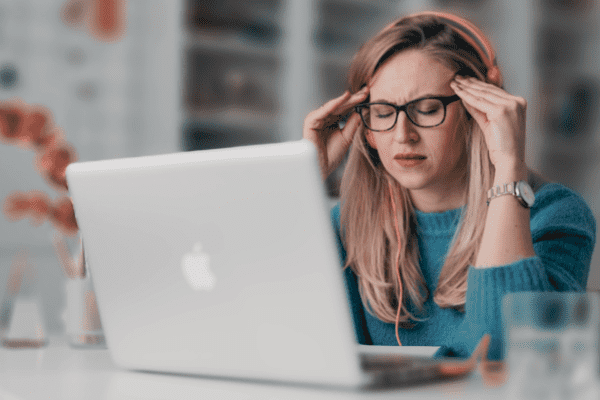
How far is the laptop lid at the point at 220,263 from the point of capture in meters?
0.60

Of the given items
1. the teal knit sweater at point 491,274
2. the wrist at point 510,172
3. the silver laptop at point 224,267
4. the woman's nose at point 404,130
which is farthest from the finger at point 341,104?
the silver laptop at point 224,267

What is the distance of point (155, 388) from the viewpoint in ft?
2.24

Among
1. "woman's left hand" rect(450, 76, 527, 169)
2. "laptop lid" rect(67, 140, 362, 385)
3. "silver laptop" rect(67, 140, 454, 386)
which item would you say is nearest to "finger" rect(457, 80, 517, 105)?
"woman's left hand" rect(450, 76, 527, 169)

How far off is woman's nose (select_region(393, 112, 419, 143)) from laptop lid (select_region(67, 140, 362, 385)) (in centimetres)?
65

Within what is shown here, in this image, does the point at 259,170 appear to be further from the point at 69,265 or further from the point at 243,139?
the point at 243,139

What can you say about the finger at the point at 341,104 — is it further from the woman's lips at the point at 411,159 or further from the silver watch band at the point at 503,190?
the silver watch band at the point at 503,190

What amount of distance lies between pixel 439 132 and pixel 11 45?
193cm

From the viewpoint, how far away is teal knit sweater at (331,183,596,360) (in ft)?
3.06

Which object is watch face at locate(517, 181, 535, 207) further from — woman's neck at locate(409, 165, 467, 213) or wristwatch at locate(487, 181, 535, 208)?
woman's neck at locate(409, 165, 467, 213)

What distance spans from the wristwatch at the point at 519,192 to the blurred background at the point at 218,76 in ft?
3.82

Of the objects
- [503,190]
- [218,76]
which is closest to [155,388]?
[503,190]

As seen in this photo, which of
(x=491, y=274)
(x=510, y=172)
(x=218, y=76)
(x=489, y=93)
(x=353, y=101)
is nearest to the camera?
(x=491, y=274)

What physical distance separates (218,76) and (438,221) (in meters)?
1.68

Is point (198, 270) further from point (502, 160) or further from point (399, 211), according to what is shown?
point (399, 211)
